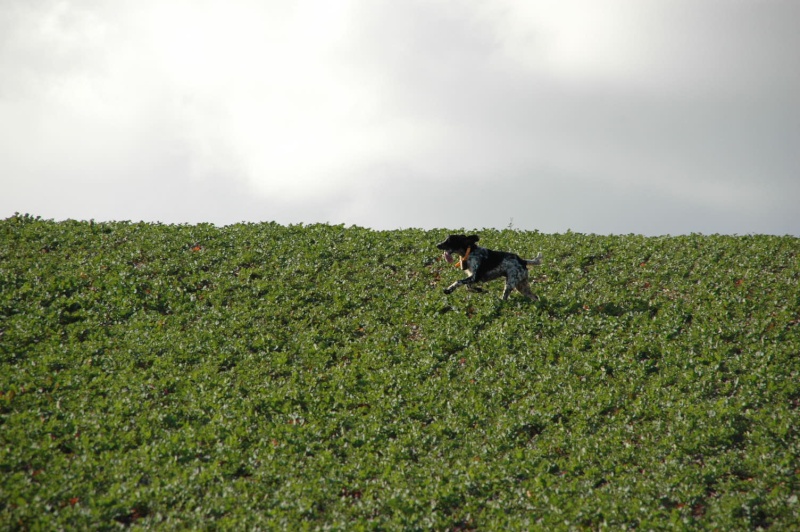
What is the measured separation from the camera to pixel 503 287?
850 inches

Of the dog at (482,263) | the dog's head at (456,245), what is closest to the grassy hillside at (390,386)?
the dog at (482,263)

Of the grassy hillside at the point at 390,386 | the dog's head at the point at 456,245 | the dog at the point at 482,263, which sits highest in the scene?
the dog's head at the point at 456,245

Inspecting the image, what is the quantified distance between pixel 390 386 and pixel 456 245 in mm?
5122

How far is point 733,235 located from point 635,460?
16542mm

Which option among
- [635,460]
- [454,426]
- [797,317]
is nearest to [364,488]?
[454,426]

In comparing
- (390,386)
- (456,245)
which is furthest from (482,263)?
(390,386)

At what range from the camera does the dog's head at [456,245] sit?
19.2m

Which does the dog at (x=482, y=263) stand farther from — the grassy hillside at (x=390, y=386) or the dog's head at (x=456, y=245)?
the grassy hillside at (x=390, y=386)

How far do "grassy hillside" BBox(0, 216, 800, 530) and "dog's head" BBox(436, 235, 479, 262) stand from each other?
202 centimetres

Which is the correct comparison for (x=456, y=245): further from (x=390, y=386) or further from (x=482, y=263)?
(x=390, y=386)

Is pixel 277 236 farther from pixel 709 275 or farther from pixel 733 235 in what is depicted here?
pixel 733 235

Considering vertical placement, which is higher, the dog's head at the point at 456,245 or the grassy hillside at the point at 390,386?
the dog's head at the point at 456,245

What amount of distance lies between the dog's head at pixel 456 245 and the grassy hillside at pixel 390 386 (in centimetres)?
202

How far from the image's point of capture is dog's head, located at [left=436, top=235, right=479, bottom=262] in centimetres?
1920
